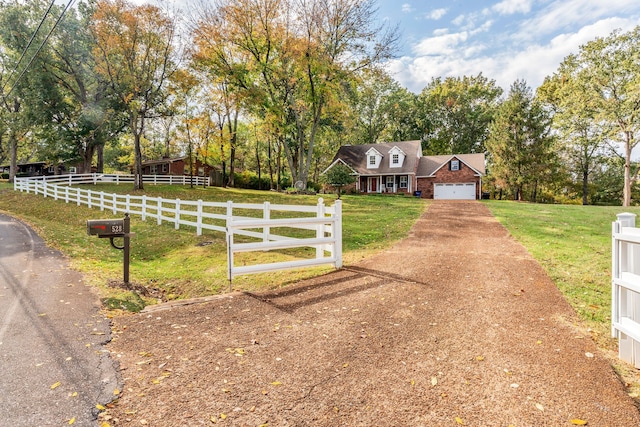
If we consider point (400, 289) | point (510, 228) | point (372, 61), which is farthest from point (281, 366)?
point (372, 61)

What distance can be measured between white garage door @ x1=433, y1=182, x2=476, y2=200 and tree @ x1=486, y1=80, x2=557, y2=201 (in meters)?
4.43

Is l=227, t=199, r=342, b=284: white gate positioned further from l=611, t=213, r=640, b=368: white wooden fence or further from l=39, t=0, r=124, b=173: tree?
l=39, t=0, r=124, b=173: tree

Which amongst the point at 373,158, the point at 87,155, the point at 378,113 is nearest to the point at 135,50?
the point at 87,155

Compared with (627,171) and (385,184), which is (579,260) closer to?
(385,184)

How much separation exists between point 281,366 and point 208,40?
27718 millimetres

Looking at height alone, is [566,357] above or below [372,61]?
below

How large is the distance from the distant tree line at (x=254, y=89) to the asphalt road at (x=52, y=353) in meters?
20.6

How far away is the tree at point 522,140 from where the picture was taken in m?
33.6

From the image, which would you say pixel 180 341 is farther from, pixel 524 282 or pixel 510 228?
pixel 510 228

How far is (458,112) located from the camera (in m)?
49.0

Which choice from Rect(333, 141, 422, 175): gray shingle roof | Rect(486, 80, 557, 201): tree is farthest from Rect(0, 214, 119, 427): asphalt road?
Rect(486, 80, 557, 201): tree

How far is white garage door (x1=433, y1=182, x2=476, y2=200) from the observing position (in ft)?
110

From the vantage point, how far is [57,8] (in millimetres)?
30453

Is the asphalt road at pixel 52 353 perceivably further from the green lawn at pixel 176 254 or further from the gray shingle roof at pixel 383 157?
the gray shingle roof at pixel 383 157
